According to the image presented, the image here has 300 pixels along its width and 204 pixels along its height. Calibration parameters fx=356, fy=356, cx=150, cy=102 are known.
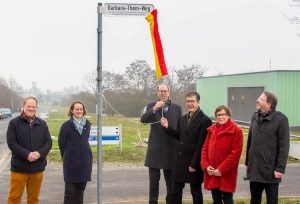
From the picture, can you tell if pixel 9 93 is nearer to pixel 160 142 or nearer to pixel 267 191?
pixel 160 142

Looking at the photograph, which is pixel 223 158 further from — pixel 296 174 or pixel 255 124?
pixel 296 174

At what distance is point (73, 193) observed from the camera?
189 inches

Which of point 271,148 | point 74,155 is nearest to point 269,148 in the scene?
point 271,148

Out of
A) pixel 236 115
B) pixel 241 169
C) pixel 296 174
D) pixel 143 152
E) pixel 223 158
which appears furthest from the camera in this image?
pixel 236 115

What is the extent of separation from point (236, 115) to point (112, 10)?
25.3 metres

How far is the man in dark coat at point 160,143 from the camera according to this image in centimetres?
507

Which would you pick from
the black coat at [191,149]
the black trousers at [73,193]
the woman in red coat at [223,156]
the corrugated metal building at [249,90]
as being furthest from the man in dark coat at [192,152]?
the corrugated metal building at [249,90]

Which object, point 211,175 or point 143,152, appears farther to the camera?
point 143,152

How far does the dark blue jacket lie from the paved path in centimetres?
185

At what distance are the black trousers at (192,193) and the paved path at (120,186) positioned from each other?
4.92 ft

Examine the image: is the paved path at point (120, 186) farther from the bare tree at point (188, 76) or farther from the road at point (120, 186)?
the bare tree at point (188, 76)

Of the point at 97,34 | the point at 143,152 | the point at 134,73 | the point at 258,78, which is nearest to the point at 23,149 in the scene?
the point at 97,34

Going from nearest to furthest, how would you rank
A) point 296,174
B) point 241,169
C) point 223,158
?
point 223,158 → point 296,174 → point 241,169

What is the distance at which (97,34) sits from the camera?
4.25 m
